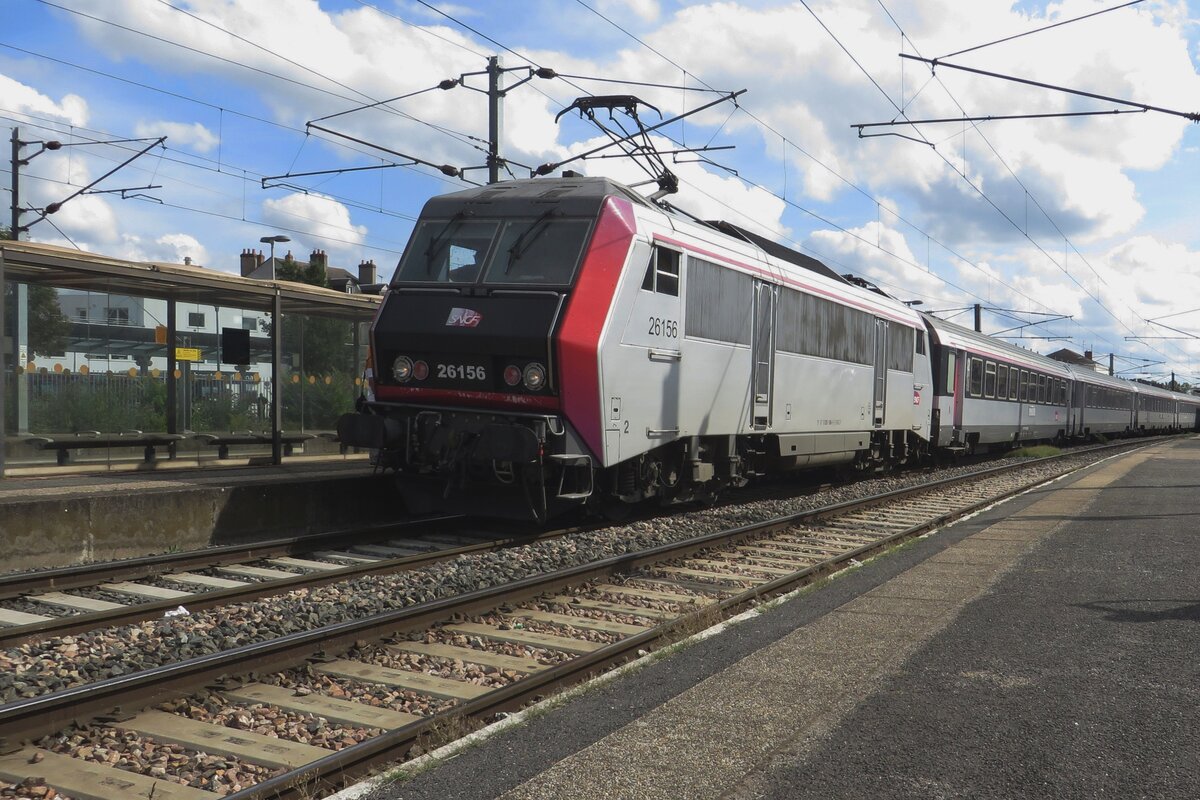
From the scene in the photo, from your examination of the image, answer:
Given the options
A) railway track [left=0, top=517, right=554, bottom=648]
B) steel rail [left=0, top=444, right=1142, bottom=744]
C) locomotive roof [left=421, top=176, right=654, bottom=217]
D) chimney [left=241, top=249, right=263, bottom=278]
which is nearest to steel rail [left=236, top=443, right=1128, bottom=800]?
steel rail [left=0, top=444, right=1142, bottom=744]

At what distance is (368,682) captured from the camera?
18.3ft

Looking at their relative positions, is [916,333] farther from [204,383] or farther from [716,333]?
[204,383]

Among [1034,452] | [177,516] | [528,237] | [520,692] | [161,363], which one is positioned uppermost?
[528,237]

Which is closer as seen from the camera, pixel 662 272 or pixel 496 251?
pixel 496 251

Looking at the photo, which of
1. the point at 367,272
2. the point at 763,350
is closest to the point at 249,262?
the point at 367,272

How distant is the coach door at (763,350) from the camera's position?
13.3 metres

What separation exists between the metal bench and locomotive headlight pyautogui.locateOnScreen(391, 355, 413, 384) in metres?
4.65

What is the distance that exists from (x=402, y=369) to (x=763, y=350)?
485 centimetres

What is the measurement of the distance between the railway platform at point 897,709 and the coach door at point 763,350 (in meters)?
4.94

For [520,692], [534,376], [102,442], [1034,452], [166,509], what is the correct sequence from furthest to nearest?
1. [1034,452]
2. [102,442]
3. [166,509]
4. [534,376]
5. [520,692]

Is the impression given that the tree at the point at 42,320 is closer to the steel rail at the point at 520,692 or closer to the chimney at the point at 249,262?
the steel rail at the point at 520,692

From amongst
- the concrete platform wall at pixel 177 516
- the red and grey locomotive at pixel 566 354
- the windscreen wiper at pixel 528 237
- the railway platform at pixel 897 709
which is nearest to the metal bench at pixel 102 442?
the concrete platform wall at pixel 177 516

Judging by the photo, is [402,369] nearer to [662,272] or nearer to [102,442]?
[662,272]

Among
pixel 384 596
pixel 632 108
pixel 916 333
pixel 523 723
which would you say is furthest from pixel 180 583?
pixel 916 333
